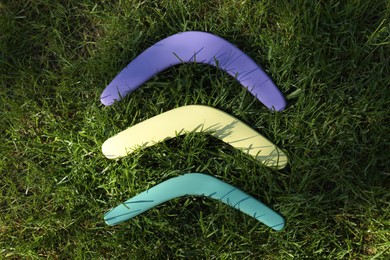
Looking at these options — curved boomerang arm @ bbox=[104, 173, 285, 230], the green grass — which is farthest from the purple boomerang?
curved boomerang arm @ bbox=[104, 173, 285, 230]

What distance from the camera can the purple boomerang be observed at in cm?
135

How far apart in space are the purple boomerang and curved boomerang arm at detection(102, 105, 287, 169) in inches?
3.7

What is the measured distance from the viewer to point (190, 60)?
1.38 metres

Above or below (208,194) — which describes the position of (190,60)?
above

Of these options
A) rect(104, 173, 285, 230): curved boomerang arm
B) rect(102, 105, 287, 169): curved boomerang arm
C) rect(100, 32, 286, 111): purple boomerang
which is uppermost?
rect(100, 32, 286, 111): purple boomerang

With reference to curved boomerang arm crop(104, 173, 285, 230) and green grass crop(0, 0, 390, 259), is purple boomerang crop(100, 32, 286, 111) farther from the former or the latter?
curved boomerang arm crop(104, 173, 285, 230)

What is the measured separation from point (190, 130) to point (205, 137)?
0.04 m

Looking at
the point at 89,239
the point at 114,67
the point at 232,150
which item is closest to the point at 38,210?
the point at 89,239

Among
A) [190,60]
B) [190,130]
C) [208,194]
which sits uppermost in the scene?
[190,60]

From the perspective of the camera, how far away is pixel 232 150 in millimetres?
1354

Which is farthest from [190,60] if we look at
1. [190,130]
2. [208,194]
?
[208,194]

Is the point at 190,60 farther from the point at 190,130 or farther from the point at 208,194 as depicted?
the point at 208,194

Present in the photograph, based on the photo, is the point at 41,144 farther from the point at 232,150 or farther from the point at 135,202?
the point at 232,150

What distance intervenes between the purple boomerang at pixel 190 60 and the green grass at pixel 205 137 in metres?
0.03
